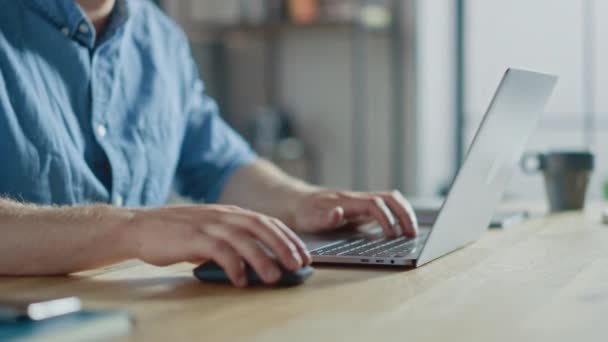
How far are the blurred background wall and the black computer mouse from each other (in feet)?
12.3

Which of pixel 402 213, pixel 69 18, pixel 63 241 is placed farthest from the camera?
pixel 69 18

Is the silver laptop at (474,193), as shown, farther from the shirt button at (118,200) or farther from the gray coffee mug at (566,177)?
the gray coffee mug at (566,177)

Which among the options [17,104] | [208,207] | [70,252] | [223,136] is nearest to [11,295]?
[70,252]

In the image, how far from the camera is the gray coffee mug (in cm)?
185

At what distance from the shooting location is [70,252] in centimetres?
106

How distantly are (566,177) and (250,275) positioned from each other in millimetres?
1053

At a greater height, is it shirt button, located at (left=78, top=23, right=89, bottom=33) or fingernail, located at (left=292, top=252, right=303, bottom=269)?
shirt button, located at (left=78, top=23, right=89, bottom=33)

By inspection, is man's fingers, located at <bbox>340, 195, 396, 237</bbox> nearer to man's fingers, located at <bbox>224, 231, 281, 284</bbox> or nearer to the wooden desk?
the wooden desk

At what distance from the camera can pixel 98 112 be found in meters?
1.54

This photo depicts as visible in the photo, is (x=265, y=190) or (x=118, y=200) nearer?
(x=118, y=200)

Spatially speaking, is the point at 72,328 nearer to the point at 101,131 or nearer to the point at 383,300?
the point at 383,300

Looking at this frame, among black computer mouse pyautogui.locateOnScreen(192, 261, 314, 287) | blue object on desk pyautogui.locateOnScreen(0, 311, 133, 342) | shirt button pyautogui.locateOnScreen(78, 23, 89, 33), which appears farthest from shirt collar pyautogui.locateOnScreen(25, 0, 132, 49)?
blue object on desk pyautogui.locateOnScreen(0, 311, 133, 342)

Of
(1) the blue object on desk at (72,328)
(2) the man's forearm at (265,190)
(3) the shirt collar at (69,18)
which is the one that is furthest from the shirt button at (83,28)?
(1) the blue object on desk at (72,328)

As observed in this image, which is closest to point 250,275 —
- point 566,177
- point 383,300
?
point 383,300
